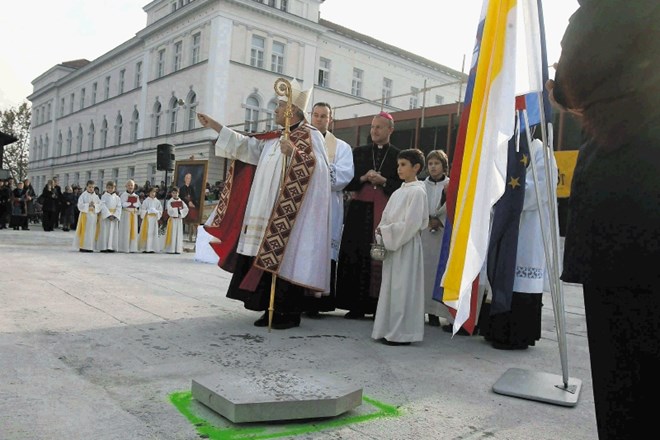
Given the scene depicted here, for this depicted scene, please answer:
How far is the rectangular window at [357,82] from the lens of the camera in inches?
1522

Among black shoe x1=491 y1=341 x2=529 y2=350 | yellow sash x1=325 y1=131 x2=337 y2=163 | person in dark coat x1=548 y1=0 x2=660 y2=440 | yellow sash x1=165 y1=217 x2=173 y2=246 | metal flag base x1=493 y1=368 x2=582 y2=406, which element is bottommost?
black shoe x1=491 y1=341 x2=529 y2=350

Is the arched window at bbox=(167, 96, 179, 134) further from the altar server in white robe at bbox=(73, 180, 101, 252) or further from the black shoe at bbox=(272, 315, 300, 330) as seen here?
the black shoe at bbox=(272, 315, 300, 330)

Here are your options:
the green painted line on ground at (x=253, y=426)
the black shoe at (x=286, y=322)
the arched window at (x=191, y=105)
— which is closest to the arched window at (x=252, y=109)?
the arched window at (x=191, y=105)

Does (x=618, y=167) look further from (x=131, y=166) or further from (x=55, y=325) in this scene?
(x=131, y=166)

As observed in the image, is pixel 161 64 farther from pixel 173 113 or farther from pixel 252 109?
pixel 252 109

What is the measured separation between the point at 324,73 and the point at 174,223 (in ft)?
82.1

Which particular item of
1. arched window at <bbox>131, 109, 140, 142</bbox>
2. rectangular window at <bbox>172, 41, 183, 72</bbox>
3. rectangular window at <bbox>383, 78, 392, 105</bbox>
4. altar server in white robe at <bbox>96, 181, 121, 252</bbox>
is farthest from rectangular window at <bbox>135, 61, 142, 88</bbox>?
altar server in white robe at <bbox>96, 181, 121, 252</bbox>

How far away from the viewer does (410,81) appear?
139 ft

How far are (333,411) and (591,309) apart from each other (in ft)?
4.79

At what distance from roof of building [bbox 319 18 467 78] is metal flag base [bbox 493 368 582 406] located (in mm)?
→ 32240

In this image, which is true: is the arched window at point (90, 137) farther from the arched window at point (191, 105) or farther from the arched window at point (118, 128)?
the arched window at point (191, 105)

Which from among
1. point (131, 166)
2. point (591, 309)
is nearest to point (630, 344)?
point (591, 309)

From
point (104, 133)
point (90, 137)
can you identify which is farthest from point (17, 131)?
point (104, 133)

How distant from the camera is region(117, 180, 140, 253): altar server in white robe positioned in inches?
517
